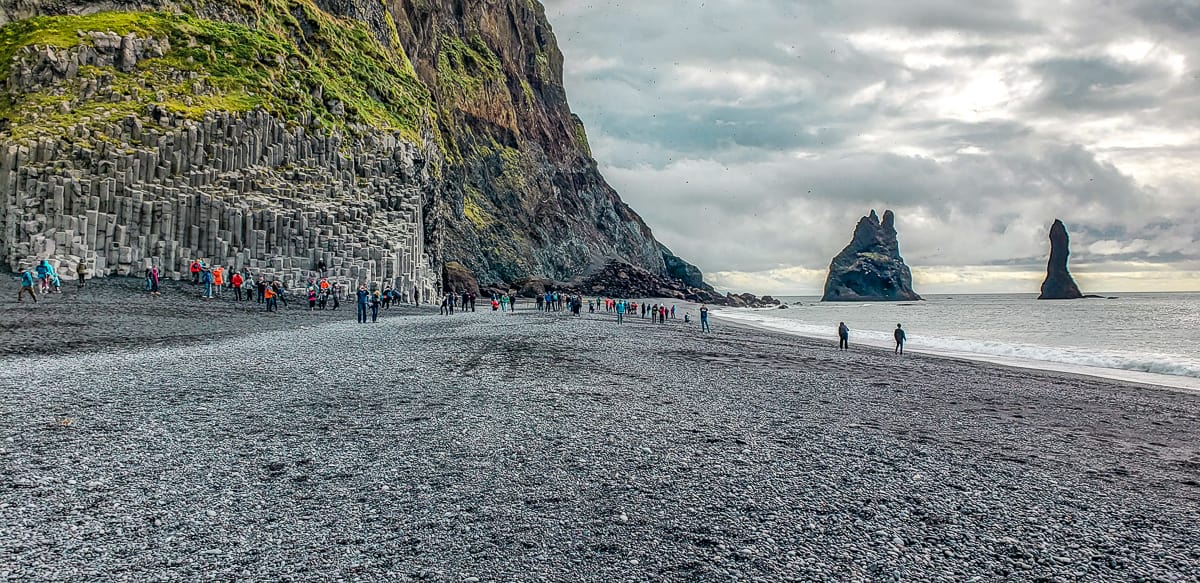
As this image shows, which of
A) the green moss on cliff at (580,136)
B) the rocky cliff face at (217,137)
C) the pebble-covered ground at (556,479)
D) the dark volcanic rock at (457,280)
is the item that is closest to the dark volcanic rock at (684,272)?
the green moss on cliff at (580,136)

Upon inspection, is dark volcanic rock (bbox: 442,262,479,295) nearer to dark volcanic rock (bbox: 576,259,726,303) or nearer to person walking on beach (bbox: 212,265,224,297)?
dark volcanic rock (bbox: 576,259,726,303)

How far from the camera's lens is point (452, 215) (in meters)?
83.1

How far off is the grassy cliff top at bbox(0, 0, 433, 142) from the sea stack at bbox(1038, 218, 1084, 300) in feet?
571

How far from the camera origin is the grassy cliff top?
36.6 meters

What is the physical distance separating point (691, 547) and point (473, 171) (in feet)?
307

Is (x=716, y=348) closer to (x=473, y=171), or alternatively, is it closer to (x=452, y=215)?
(x=452, y=215)

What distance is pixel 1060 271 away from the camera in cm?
16925

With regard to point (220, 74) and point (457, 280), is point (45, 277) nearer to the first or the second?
point (220, 74)

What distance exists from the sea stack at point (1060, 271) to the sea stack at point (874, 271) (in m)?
34.9

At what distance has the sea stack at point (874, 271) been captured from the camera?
191 metres

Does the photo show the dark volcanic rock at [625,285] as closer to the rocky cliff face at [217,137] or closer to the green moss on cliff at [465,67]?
the green moss on cliff at [465,67]

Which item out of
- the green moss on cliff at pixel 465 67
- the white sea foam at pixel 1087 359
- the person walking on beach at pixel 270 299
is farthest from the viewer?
the green moss on cliff at pixel 465 67

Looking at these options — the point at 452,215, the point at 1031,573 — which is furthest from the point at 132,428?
the point at 452,215

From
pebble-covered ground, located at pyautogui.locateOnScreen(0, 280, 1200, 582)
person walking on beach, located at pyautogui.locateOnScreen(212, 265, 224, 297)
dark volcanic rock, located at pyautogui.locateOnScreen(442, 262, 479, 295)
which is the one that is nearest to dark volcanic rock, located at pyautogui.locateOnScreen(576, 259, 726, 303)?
dark volcanic rock, located at pyautogui.locateOnScreen(442, 262, 479, 295)
